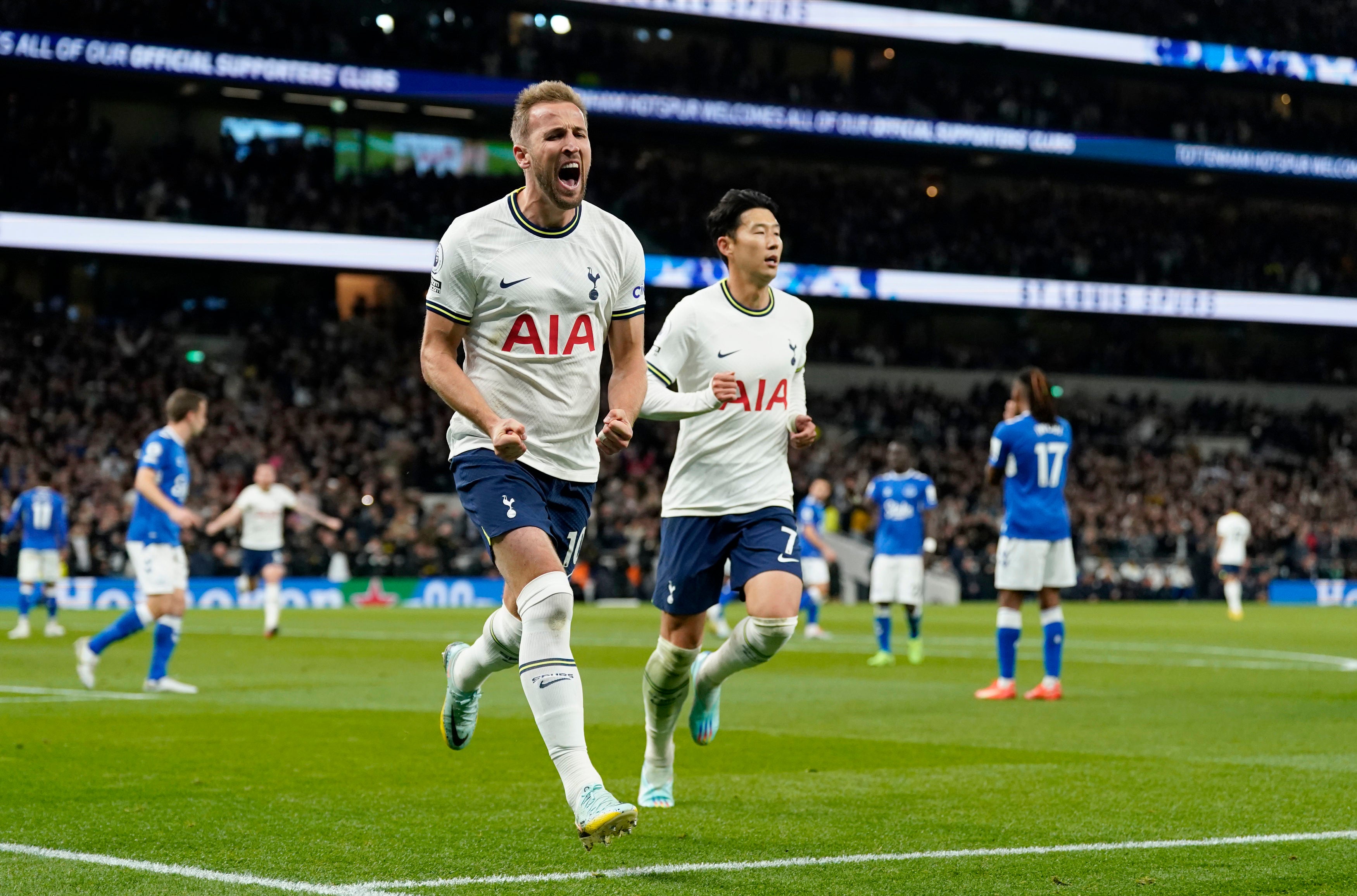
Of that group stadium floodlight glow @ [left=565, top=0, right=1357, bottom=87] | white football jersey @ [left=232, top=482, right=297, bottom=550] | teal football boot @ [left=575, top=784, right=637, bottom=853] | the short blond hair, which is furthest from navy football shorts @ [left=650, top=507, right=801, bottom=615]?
stadium floodlight glow @ [left=565, top=0, right=1357, bottom=87]

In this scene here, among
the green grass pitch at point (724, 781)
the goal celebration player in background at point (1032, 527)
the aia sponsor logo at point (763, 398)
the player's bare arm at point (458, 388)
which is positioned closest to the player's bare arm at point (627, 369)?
the player's bare arm at point (458, 388)

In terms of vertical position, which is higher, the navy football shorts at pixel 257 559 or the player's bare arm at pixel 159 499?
the player's bare arm at pixel 159 499

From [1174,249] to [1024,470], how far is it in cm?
3720

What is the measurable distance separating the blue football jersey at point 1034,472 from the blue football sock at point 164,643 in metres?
6.62

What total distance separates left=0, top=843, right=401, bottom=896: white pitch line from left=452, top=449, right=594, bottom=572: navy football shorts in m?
1.26

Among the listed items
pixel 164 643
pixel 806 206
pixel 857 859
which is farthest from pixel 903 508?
pixel 806 206

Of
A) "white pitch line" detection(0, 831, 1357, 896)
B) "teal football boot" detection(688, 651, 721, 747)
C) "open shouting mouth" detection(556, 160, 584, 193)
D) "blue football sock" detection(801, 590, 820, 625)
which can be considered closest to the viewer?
"white pitch line" detection(0, 831, 1357, 896)

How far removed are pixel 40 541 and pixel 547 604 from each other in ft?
58.0

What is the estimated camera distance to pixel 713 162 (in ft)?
155

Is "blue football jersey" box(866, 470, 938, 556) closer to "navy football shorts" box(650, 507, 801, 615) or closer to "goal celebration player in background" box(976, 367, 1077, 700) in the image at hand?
"goal celebration player in background" box(976, 367, 1077, 700)

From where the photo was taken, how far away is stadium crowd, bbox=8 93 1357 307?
120ft

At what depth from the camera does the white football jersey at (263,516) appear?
2095cm

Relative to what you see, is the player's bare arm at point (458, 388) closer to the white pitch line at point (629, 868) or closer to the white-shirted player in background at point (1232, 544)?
the white pitch line at point (629, 868)

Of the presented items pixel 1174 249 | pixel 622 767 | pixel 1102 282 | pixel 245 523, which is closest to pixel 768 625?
pixel 622 767
